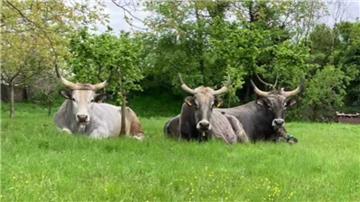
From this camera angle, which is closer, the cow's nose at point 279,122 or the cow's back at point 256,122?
the cow's nose at point 279,122

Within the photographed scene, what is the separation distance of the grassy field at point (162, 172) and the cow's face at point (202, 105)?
154cm

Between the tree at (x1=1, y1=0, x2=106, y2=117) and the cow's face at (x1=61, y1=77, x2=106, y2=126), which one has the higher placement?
the tree at (x1=1, y1=0, x2=106, y2=117)

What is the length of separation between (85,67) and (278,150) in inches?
250

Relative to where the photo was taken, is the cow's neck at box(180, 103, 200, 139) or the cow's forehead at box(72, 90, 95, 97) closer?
the cow's forehead at box(72, 90, 95, 97)

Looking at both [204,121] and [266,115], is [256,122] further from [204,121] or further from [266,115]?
[204,121]

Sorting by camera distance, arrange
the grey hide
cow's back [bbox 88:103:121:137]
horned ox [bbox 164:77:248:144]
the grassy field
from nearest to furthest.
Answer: the grassy field → horned ox [bbox 164:77:248:144] → the grey hide → cow's back [bbox 88:103:121:137]

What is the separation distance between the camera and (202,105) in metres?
12.4

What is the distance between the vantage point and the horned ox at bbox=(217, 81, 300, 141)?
14102mm

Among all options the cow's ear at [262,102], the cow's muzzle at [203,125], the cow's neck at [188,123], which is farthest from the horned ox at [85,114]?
the cow's ear at [262,102]

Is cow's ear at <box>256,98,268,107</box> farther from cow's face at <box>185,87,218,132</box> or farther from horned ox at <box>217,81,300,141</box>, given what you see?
cow's face at <box>185,87,218,132</box>

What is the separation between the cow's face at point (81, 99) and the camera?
1188 cm

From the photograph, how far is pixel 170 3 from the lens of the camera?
16500 mm

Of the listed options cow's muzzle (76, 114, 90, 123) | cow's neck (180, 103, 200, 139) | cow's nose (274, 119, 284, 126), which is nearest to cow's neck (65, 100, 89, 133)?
cow's muzzle (76, 114, 90, 123)

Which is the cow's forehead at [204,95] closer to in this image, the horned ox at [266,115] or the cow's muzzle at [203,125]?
the cow's muzzle at [203,125]
